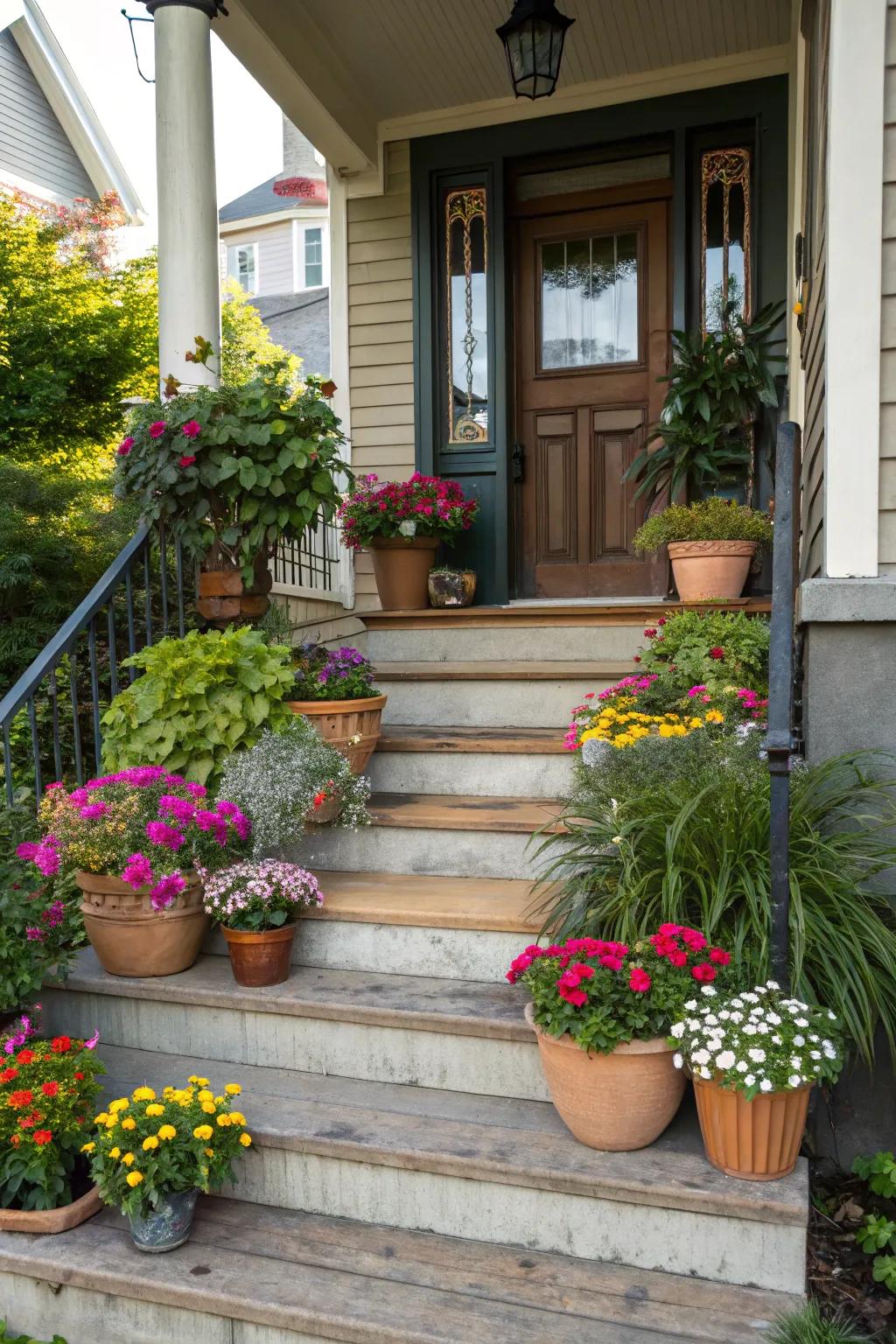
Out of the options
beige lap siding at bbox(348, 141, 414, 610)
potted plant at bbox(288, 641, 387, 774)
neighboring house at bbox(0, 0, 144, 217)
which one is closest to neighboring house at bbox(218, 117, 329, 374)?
neighboring house at bbox(0, 0, 144, 217)

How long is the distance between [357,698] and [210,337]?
1.52 m

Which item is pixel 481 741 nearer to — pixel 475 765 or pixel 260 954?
pixel 475 765

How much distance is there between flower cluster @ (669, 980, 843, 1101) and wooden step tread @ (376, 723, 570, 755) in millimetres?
1399

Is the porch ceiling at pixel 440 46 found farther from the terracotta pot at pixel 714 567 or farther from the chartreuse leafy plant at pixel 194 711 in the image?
the chartreuse leafy plant at pixel 194 711

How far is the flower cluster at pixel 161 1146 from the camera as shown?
1932 mm

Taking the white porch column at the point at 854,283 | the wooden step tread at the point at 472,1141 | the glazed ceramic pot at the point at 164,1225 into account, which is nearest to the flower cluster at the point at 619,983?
the wooden step tread at the point at 472,1141

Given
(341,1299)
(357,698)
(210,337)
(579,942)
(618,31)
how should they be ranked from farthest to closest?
1. (618,31)
2. (210,337)
3. (357,698)
4. (579,942)
5. (341,1299)

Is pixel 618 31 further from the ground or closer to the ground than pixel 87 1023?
further from the ground

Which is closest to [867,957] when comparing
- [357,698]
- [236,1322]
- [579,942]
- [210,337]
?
[579,942]

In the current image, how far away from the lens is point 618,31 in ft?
14.4

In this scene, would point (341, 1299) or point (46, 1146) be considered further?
point (46, 1146)

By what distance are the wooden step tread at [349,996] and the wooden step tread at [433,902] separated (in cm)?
14

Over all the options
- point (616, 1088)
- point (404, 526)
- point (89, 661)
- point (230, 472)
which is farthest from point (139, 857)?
point (404, 526)

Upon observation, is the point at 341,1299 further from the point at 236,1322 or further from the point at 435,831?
the point at 435,831
